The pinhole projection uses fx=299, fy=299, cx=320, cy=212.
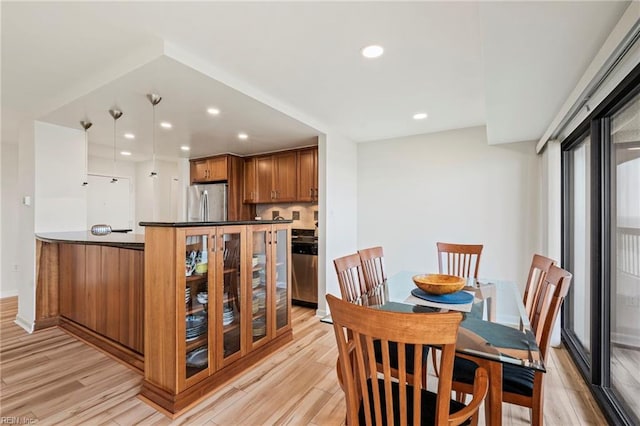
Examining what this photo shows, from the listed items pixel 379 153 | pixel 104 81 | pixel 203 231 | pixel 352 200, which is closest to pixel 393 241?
pixel 352 200

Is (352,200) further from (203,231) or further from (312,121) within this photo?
(203,231)

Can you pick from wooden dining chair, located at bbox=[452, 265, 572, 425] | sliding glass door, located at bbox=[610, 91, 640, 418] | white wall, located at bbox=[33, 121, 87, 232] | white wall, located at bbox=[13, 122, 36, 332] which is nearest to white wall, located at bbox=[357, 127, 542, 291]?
sliding glass door, located at bbox=[610, 91, 640, 418]

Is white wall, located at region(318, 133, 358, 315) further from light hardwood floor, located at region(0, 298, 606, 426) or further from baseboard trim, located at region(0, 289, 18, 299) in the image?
baseboard trim, located at region(0, 289, 18, 299)

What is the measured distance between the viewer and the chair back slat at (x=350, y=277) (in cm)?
190

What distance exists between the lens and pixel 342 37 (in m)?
1.84

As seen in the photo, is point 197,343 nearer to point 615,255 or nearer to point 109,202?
point 615,255

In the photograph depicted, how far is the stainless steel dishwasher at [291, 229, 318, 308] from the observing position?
4.05m

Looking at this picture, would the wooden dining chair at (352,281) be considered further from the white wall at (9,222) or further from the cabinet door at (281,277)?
the white wall at (9,222)

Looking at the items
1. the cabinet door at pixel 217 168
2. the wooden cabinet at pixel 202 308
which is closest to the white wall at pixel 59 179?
the cabinet door at pixel 217 168

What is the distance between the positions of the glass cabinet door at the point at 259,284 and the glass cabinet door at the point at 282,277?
0.16m

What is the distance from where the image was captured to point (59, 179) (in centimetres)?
339

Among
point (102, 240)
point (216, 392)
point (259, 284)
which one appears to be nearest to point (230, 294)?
point (259, 284)

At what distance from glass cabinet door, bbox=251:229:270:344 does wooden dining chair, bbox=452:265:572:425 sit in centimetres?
171

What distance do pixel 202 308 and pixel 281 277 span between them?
100 cm
